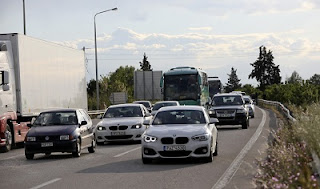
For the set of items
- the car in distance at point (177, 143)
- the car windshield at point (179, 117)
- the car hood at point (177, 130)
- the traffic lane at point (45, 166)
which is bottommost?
the traffic lane at point (45, 166)

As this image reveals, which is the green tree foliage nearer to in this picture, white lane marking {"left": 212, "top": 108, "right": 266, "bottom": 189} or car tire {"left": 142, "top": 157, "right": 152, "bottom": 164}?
white lane marking {"left": 212, "top": 108, "right": 266, "bottom": 189}

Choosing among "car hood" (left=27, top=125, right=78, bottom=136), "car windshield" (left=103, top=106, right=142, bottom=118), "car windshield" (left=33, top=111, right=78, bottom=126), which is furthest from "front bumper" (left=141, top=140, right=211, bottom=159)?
"car windshield" (left=103, top=106, right=142, bottom=118)

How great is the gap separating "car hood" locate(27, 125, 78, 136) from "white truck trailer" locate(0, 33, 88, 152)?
142 inches

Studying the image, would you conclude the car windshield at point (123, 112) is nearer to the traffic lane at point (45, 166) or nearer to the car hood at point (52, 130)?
the traffic lane at point (45, 166)

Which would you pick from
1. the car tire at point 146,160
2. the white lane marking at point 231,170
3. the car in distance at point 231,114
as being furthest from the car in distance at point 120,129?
the car in distance at point 231,114

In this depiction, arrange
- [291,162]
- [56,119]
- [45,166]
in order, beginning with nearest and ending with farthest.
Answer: [291,162], [45,166], [56,119]

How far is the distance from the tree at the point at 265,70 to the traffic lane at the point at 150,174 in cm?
16339

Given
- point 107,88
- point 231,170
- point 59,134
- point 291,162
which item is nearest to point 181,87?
point 59,134

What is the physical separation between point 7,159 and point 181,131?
6289 mm

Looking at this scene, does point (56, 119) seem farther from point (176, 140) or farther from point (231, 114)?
point (231, 114)

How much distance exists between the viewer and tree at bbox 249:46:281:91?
182 m

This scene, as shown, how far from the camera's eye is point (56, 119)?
2172 centimetres

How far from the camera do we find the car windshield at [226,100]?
1444 inches

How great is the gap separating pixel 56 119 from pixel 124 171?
629 cm
